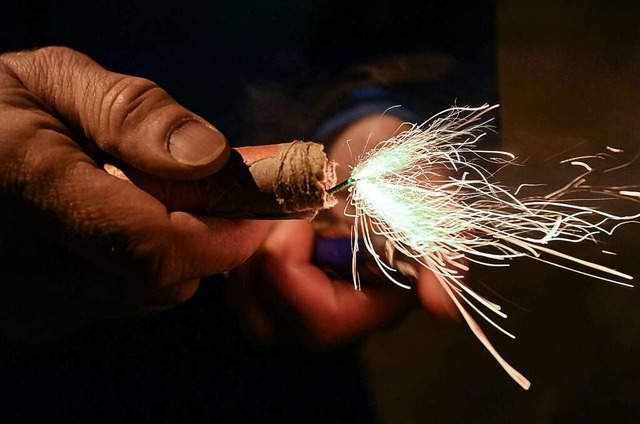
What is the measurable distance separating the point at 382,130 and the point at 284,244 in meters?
0.32

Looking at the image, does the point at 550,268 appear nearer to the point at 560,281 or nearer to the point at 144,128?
the point at 560,281

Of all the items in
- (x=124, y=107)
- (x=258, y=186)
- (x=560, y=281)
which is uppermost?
(x=124, y=107)

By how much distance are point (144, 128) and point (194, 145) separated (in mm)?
67

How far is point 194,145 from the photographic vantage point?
63 cm

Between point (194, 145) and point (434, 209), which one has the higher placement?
point (194, 145)

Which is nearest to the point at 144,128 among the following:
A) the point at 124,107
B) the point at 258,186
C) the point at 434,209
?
the point at 124,107

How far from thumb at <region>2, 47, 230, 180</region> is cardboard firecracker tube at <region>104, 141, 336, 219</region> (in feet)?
0.12

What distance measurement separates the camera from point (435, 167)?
94cm

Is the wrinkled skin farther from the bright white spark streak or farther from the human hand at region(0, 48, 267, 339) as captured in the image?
the bright white spark streak

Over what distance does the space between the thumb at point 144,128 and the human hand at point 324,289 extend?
399 millimetres

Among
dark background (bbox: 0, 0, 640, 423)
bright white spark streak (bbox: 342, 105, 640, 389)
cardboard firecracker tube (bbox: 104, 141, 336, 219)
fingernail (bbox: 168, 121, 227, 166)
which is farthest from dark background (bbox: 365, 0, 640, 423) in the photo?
fingernail (bbox: 168, 121, 227, 166)

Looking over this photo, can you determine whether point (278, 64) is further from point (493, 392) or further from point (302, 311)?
point (493, 392)

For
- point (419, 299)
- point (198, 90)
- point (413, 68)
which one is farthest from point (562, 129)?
point (198, 90)

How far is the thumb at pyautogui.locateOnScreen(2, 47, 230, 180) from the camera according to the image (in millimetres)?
621
